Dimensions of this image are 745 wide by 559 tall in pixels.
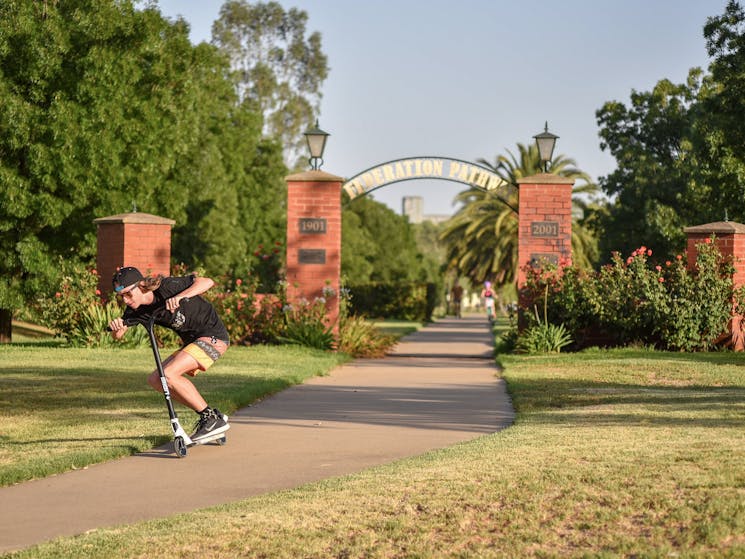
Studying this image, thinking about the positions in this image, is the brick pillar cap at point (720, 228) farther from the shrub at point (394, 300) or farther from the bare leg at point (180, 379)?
the shrub at point (394, 300)

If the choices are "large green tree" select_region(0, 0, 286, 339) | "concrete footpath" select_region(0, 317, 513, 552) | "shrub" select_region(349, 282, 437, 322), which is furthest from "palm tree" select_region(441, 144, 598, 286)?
"concrete footpath" select_region(0, 317, 513, 552)

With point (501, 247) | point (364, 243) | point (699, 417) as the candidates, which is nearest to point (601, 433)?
point (699, 417)

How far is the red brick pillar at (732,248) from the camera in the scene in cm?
2206

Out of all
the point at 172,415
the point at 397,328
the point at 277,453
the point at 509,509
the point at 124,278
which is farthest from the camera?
the point at 397,328

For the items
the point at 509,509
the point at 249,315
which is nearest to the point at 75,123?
the point at 249,315

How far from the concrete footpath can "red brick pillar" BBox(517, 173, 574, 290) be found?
19.3 ft

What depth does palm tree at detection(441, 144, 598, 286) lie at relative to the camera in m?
58.7

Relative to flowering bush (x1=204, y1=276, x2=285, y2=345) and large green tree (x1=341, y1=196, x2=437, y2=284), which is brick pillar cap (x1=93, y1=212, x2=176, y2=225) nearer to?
flowering bush (x1=204, y1=276, x2=285, y2=345)

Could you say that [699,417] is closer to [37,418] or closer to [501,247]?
[37,418]

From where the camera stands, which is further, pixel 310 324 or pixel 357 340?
pixel 357 340

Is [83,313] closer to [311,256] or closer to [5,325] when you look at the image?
[311,256]

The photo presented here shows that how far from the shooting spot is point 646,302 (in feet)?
71.4

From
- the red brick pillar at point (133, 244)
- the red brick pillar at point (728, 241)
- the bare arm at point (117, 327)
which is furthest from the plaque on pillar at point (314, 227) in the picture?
the bare arm at point (117, 327)

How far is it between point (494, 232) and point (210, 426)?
173 ft
